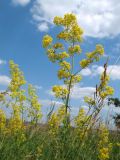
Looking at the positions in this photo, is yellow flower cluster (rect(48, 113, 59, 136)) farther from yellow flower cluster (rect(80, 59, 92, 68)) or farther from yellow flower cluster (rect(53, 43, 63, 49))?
yellow flower cluster (rect(53, 43, 63, 49))

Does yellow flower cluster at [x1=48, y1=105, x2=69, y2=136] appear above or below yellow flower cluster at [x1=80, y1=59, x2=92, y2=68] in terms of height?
below

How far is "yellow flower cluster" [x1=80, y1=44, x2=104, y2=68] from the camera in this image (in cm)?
767

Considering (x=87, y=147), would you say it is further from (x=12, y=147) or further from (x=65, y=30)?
(x=65, y=30)

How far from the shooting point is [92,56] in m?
7.78

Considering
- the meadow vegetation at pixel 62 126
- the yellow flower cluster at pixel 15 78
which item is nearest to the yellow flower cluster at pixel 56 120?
the meadow vegetation at pixel 62 126

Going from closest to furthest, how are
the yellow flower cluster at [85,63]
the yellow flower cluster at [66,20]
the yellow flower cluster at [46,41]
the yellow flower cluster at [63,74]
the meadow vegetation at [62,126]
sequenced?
the meadow vegetation at [62,126]
the yellow flower cluster at [63,74]
the yellow flower cluster at [85,63]
the yellow flower cluster at [46,41]
the yellow flower cluster at [66,20]

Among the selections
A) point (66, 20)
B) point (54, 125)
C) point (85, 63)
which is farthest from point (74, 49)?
point (54, 125)

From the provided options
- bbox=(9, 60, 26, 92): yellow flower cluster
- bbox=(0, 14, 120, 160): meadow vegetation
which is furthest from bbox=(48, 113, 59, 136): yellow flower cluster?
bbox=(9, 60, 26, 92): yellow flower cluster

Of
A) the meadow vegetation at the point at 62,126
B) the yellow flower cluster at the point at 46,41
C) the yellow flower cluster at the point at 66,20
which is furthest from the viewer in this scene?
the yellow flower cluster at the point at 66,20

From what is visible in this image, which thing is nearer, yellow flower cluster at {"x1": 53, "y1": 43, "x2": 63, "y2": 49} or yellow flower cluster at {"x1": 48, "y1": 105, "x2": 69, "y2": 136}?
yellow flower cluster at {"x1": 48, "y1": 105, "x2": 69, "y2": 136}

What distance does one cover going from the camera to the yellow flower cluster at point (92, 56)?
7.67 metres

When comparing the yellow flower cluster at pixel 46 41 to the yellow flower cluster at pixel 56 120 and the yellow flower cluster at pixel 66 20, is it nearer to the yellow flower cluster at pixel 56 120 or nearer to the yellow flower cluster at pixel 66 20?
the yellow flower cluster at pixel 66 20

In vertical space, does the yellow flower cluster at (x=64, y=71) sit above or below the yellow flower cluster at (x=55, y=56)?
below

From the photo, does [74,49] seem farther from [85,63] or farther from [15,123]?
[15,123]
